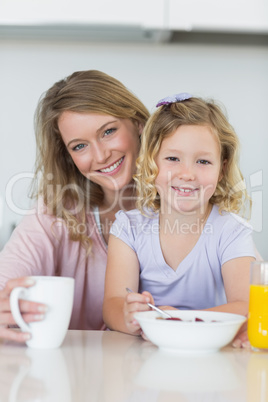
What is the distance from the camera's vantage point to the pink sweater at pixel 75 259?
157 cm

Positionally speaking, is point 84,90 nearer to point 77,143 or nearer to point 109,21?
point 77,143

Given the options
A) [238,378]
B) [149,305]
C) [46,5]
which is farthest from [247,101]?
[238,378]

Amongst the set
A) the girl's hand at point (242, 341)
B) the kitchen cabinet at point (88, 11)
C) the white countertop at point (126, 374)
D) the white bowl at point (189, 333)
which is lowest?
the white countertop at point (126, 374)

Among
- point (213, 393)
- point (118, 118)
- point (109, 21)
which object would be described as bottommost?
point (213, 393)

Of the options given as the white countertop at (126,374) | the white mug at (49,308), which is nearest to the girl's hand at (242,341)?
the white countertop at (126,374)

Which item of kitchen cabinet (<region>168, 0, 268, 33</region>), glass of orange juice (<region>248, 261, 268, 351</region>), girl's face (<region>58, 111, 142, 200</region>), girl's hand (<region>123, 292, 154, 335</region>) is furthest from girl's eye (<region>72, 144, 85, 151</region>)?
kitchen cabinet (<region>168, 0, 268, 33</region>)

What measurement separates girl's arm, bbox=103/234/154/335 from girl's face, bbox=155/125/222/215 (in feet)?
0.65

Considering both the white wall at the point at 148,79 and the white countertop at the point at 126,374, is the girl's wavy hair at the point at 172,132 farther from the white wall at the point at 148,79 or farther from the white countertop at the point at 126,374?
the white wall at the point at 148,79

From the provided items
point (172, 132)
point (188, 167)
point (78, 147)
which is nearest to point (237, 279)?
point (188, 167)

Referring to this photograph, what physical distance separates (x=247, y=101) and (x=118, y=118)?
1.30m

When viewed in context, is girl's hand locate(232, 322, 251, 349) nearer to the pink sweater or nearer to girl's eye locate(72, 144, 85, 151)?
the pink sweater

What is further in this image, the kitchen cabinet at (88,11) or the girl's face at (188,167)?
the kitchen cabinet at (88,11)

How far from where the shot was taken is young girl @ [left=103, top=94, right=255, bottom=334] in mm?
1410

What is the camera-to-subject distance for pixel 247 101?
108 inches
